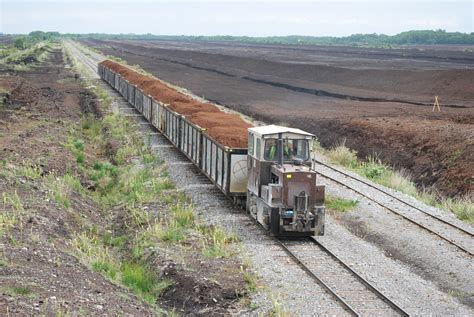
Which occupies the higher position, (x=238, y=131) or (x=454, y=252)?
(x=238, y=131)

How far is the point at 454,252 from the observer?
18203 millimetres

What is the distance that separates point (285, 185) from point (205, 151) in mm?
7100

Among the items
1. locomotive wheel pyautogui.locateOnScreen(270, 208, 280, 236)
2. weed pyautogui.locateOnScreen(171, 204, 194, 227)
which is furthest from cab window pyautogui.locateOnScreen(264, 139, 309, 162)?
weed pyautogui.locateOnScreen(171, 204, 194, 227)

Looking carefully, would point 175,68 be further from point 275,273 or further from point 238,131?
point 275,273

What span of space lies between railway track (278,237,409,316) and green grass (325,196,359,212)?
3.99 meters

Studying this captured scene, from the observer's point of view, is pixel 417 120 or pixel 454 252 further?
pixel 417 120

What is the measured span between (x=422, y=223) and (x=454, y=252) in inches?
116

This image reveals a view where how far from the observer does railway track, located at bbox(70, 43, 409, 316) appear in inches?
552

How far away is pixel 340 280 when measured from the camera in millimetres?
15758

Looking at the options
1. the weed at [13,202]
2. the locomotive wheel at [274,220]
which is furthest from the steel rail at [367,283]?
the weed at [13,202]

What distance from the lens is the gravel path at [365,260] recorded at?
1439 centimetres

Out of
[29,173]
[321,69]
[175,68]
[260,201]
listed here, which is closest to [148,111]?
[29,173]

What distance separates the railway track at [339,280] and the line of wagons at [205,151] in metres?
3.38

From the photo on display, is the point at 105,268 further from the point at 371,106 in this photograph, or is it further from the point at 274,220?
the point at 371,106
